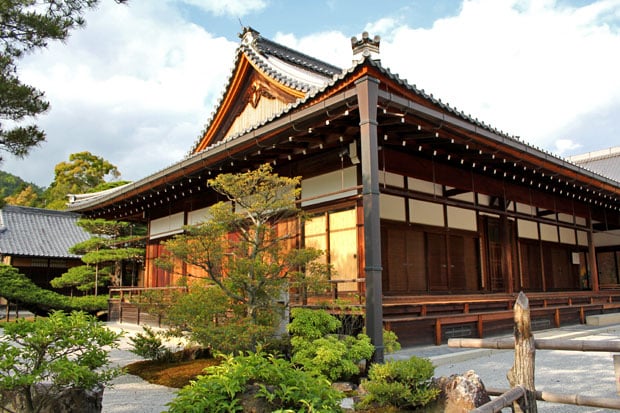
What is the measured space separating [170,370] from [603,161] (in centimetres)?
2706

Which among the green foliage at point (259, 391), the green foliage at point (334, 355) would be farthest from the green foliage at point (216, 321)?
the green foliage at point (259, 391)

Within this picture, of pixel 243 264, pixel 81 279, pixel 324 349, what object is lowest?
pixel 324 349

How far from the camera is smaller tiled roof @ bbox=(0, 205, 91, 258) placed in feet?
66.6

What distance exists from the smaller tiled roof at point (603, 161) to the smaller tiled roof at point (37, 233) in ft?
87.6

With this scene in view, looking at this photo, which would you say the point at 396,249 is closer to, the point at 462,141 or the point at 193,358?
the point at 462,141

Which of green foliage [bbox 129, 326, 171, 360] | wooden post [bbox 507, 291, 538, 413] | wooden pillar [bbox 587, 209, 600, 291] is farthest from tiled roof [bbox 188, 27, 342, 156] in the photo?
wooden pillar [bbox 587, 209, 600, 291]

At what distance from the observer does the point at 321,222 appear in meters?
9.43

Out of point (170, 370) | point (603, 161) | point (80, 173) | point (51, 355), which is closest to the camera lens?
point (51, 355)

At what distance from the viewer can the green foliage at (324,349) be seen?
18.4 ft

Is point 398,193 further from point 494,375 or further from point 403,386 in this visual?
point 403,386

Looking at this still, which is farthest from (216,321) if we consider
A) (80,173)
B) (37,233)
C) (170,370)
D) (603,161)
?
(80,173)

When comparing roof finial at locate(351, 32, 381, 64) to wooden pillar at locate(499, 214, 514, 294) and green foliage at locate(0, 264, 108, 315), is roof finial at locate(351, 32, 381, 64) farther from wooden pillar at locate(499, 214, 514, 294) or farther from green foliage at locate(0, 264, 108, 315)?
green foliage at locate(0, 264, 108, 315)

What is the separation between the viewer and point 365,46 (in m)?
7.06

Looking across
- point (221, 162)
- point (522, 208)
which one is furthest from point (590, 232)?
point (221, 162)
